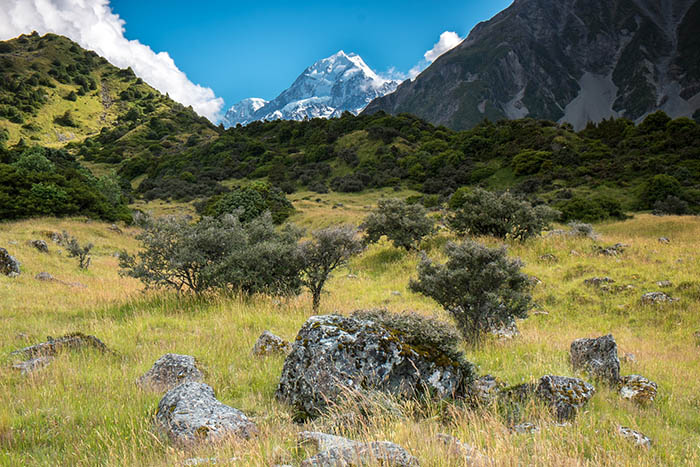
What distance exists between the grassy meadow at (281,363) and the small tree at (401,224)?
Result: 2578 mm

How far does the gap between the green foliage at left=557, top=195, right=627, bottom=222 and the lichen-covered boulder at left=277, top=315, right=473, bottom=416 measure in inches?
1232

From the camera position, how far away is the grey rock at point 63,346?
487 centimetres

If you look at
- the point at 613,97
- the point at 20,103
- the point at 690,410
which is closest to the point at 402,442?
the point at 690,410

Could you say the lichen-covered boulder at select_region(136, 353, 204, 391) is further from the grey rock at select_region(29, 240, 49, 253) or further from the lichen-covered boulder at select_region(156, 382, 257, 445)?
the grey rock at select_region(29, 240, 49, 253)

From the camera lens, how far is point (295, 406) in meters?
3.45

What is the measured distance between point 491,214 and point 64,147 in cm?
10576

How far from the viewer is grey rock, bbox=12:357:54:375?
13.6ft

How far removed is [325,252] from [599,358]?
19.9 feet

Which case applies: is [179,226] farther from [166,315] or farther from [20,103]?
[20,103]

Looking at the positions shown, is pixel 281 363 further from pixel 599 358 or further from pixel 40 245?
pixel 40 245

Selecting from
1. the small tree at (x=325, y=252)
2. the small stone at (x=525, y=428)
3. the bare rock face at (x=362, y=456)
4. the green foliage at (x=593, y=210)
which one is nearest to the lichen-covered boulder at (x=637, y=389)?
the small stone at (x=525, y=428)

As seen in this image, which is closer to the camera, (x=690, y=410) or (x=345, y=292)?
(x=690, y=410)

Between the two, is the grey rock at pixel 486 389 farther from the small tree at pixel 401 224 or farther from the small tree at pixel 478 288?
the small tree at pixel 401 224

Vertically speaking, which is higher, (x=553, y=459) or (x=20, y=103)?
(x=20, y=103)
